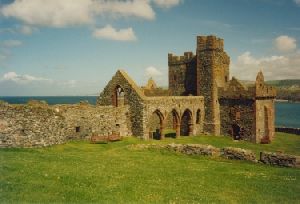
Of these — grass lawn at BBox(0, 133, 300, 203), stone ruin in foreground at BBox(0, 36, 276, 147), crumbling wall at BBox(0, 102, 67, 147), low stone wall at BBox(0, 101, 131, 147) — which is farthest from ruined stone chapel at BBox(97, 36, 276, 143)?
grass lawn at BBox(0, 133, 300, 203)

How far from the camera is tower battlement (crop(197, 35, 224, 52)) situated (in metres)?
44.6

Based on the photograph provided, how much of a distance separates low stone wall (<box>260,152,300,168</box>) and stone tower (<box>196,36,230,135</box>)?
20705 millimetres

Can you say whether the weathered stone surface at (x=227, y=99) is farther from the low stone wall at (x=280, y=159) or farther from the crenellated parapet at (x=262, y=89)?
the low stone wall at (x=280, y=159)

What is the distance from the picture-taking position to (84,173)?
1716 cm

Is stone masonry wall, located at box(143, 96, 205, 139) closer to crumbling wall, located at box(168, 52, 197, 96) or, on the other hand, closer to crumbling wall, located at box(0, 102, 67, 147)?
crumbling wall, located at box(168, 52, 197, 96)

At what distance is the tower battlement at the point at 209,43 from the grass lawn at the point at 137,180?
75.0 feet

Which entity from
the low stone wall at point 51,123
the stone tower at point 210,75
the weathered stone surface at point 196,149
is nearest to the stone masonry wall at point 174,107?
the stone tower at point 210,75

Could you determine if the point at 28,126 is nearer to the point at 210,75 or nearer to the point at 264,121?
the point at 210,75

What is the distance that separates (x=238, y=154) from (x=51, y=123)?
14600 millimetres

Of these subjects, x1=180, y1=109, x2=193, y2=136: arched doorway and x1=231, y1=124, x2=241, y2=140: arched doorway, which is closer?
x1=180, y1=109, x2=193, y2=136: arched doorway

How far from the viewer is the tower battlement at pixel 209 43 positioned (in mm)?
44625

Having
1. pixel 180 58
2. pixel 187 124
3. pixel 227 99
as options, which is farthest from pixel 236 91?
pixel 180 58

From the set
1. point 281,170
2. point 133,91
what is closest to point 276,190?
point 281,170

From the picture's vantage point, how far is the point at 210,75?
147 feet
